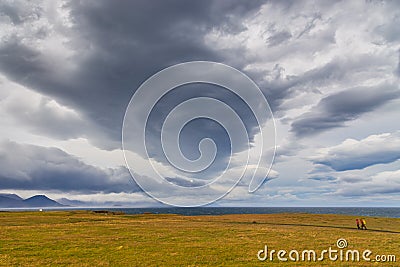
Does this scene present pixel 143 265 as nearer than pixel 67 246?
Yes

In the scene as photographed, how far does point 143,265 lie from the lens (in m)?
24.8

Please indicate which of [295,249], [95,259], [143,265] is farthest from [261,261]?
[95,259]

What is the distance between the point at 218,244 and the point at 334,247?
39.4 ft

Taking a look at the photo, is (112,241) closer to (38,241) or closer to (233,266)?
(38,241)

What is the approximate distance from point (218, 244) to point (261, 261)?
8.36 meters

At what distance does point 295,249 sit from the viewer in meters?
31.8

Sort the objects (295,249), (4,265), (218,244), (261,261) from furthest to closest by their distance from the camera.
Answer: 1. (218,244)
2. (295,249)
3. (261,261)
4. (4,265)

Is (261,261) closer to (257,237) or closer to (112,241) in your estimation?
(257,237)

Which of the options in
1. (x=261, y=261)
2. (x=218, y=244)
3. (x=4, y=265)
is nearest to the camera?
(x=4, y=265)

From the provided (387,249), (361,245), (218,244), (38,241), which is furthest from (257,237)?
(38,241)

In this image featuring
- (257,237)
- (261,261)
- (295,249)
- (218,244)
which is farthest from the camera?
(257,237)

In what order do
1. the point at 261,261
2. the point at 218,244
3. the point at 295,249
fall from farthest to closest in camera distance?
the point at 218,244 → the point at 295,249 → the point at 261,261

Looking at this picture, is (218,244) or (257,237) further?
(257,237)

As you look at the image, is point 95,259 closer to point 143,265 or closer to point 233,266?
point 143,265
